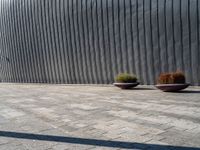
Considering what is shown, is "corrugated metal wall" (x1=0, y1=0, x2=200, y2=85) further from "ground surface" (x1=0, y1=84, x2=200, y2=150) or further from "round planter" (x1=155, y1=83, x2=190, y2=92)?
"ground surface" (x1=0, y1=84, x2=200, y2=150)

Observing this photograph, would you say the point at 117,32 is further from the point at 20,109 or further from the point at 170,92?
the point at 20,109

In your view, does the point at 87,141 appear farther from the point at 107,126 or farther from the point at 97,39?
the point at 97,39

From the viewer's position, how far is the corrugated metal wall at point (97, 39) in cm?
1609

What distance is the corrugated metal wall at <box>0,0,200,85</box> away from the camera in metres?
16.1

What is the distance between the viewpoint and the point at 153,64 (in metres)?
17.3

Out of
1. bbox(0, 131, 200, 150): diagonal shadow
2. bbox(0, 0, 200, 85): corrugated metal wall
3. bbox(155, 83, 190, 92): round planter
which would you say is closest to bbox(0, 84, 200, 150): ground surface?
bbox(0, 131, 200, 150): diagonal shadow

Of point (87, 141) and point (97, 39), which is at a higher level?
point (97, 39)

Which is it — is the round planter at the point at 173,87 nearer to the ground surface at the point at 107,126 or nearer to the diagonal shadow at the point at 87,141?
the ground surface at the point at 107,126

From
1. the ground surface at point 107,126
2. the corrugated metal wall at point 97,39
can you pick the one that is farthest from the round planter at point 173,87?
the ground surface at point 107,126

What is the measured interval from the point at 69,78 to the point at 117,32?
601 cm

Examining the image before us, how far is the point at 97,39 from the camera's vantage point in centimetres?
2067

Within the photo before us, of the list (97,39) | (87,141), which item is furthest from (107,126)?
(97,39)

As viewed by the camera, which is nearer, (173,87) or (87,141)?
(87,141)

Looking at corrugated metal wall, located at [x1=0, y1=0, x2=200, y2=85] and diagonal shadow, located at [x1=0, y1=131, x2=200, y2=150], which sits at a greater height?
corrugated metal wall, located at [x1=0, y1=0, x2=200, y2=85]
